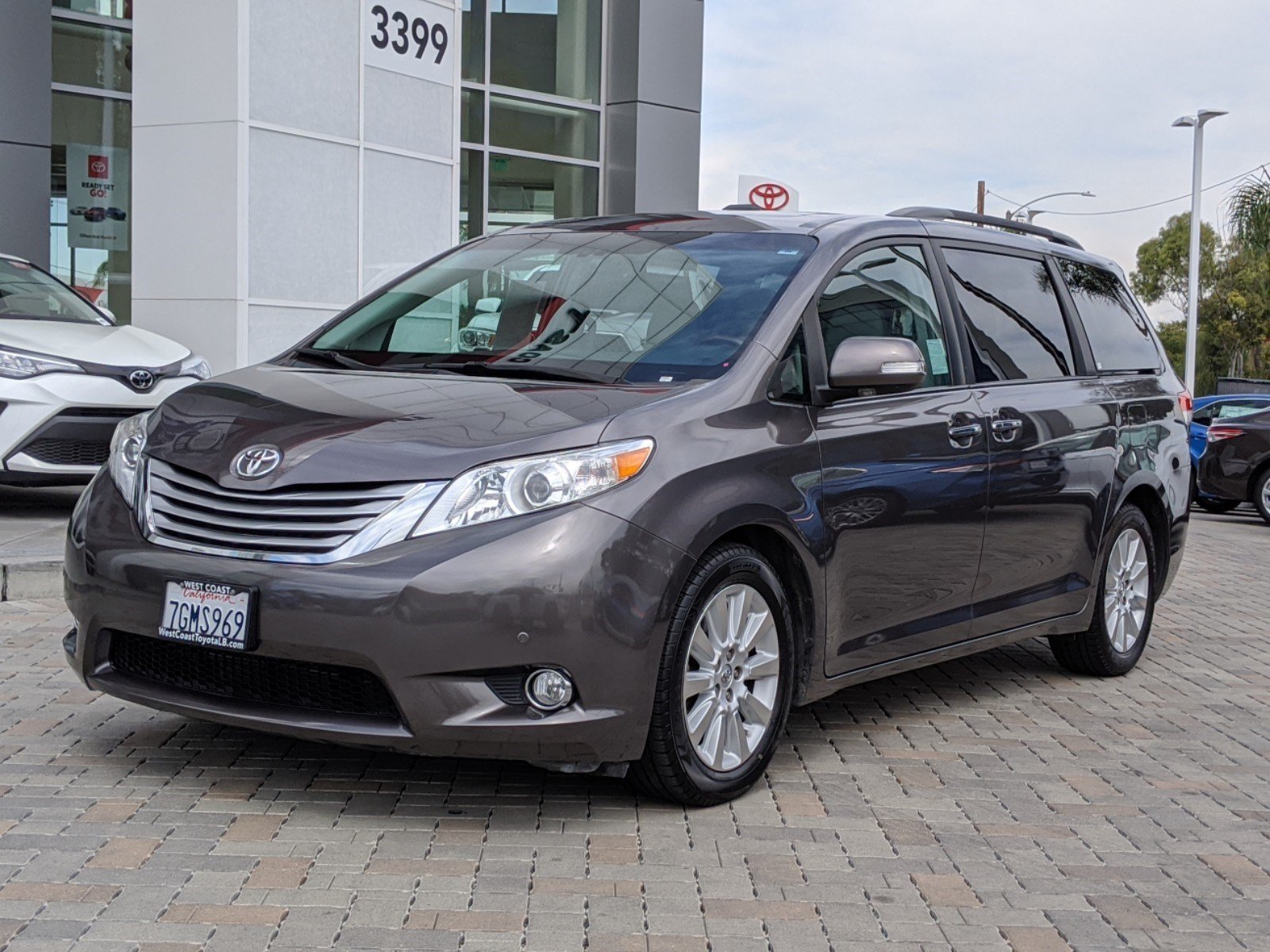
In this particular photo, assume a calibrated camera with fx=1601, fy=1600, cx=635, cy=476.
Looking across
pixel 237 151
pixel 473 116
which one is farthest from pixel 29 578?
pixel 473 116

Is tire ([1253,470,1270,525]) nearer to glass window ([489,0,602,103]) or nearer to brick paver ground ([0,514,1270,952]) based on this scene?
glass window ([489,0,602,103])

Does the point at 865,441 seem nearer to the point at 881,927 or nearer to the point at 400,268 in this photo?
the point at 881,927

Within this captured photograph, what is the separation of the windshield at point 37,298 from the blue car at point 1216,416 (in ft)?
42.9

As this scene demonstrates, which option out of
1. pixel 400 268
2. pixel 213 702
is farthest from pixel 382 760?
pixel 400 268

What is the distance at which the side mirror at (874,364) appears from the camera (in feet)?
16.1

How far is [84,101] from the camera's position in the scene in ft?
54.1

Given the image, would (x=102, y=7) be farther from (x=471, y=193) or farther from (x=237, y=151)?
(x=237, y=151)

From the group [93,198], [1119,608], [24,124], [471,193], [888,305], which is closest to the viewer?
[888,305]

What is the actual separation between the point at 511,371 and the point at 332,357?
817mm

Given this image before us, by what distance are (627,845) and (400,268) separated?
428 inches

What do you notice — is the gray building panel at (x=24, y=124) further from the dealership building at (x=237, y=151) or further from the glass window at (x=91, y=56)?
the glass window at (x=91, y=56)

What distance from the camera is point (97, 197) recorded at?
54.1ft

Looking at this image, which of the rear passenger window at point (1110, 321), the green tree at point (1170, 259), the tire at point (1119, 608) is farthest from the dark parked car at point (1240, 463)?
the green tree at point (1170, 259)

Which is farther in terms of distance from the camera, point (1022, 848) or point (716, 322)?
point (716, 322)
